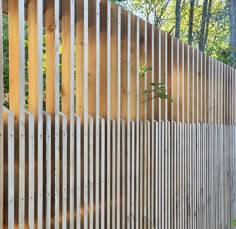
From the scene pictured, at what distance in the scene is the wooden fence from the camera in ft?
6.62

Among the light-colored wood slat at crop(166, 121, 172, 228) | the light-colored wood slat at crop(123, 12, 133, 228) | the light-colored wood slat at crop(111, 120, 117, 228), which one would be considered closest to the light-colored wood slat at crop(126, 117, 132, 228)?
the light-colored wood slat at crop(123, 12, 133, 228)

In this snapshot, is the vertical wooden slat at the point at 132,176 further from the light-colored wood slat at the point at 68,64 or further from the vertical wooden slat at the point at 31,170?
the vertical wooden slat at the point at 31,170

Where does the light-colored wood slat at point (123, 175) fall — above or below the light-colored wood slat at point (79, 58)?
below

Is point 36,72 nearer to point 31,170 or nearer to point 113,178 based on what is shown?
point 31,170

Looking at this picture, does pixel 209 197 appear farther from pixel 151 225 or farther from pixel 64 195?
pixel 64 195

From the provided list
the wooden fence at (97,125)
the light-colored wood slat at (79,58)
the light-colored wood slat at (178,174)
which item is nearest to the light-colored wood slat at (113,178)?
the wooden fence at (97,125)

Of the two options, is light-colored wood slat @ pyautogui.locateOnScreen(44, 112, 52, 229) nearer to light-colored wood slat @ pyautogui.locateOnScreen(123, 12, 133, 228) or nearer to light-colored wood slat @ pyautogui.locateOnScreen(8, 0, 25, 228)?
light-colored wood slat @ pyautogui.locateOnScreen(8, 0, 25, 228)

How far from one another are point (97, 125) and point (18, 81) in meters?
0.75

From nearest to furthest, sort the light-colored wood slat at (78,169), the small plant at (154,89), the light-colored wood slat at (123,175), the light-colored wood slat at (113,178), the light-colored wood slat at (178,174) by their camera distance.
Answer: the light-colored wood slat at (78,169) → the light-colored wood slat at (113,178) → the light-colored wood slat at (123,175) → the small plant at (154,89) → the light-colored wood slat at (178,174)

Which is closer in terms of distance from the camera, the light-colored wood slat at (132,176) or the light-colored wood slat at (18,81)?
the light-colored wood slat at (18,81)

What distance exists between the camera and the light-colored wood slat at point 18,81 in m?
1.98

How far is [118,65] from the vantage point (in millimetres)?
2902

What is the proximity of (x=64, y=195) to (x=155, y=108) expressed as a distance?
1.45 metres

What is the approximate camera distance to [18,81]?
2.01 meters
